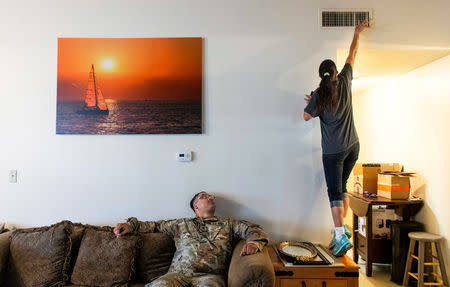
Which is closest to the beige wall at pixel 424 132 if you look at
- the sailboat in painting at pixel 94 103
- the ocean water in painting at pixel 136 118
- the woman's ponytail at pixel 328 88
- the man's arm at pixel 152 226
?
the woman's ponytail at pixel 328 88

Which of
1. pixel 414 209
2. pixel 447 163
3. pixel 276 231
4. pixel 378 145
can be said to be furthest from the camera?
pixel 378 145

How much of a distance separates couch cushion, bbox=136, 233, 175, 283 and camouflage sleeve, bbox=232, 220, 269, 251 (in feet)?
1.74

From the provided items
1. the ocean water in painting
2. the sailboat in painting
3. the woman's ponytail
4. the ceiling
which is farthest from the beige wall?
the sailboat in painting

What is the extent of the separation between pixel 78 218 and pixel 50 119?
94cm

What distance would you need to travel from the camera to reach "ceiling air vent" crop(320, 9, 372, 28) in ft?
7.70

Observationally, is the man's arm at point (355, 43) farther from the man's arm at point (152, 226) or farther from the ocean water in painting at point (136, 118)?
the man's arm at point (152, 226)

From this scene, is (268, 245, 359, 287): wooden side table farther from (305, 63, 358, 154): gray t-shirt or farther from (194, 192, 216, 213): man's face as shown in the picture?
(305, 63, 358, 154): gray t-shirt

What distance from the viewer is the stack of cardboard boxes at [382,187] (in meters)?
2.95

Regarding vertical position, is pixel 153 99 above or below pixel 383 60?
below

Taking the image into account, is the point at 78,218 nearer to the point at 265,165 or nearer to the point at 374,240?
the point at 265,165

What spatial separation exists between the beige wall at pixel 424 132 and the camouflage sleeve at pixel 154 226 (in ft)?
8.90

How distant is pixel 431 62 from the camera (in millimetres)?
2775

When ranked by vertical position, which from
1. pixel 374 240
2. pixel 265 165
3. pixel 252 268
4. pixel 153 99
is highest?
pixel 153 99

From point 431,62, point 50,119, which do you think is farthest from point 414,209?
point 50,119
